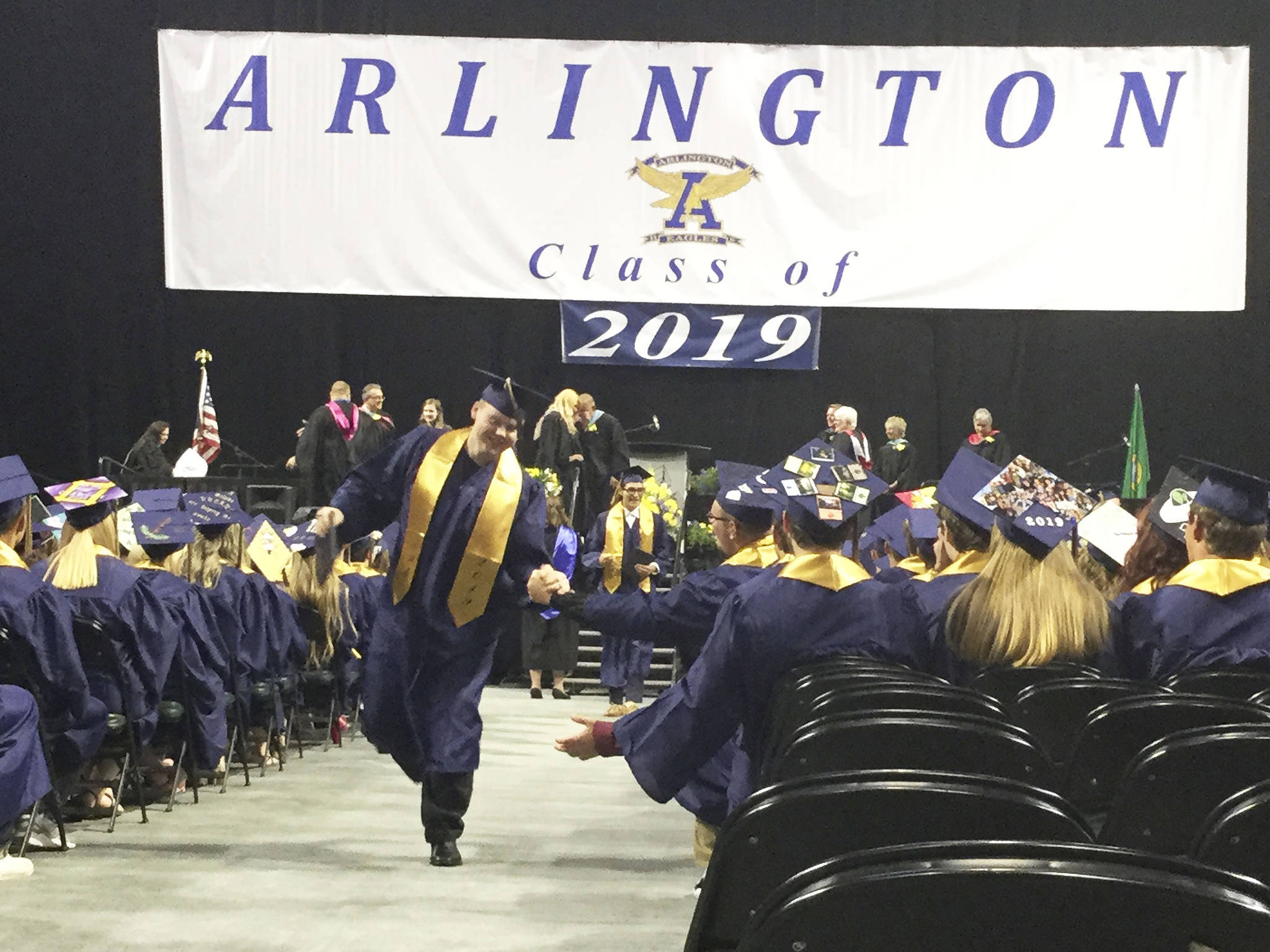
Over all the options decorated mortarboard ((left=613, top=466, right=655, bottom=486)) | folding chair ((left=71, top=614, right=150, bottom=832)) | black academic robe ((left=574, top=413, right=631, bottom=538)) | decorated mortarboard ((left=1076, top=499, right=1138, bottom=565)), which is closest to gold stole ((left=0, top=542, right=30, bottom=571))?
folding chair ((left=71, top=614, right=150, bottom=832))

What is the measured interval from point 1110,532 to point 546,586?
2.78 m

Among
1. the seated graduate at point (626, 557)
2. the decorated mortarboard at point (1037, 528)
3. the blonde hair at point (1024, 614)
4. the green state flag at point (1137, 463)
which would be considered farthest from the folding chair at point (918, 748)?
the green state flag at point (1137, 463)

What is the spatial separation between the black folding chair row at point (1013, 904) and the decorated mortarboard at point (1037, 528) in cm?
302

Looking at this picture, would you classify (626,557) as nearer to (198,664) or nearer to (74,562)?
(198,664)

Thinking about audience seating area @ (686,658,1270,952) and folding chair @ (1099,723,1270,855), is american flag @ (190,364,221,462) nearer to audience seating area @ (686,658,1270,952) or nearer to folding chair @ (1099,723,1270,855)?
audience seating area @ (686,658,1270,952)

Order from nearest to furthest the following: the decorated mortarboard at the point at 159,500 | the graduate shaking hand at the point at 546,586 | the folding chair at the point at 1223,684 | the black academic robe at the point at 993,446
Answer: the folding chair at the point at 1223,684
the graduate shaking hand at the point at 546,586
the decorated mortarboard at the point at 159,500
the black academic robe at the point at 993,446

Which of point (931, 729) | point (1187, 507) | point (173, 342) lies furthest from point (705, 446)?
point (931, 729)

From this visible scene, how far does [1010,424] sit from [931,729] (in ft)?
47.9

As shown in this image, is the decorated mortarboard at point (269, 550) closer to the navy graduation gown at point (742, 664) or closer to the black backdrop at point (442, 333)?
the navy graduation gown at point (742, 664)

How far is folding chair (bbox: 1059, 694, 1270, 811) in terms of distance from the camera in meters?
2.69

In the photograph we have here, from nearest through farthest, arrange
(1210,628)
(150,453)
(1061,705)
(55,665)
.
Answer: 1. (1061,705)
2. (1210,628)
3. (55,665)
4. (150,453)

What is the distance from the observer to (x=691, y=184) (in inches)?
577

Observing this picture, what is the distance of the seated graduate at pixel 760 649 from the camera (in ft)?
13.0

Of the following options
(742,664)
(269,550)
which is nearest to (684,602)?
(742,664)
